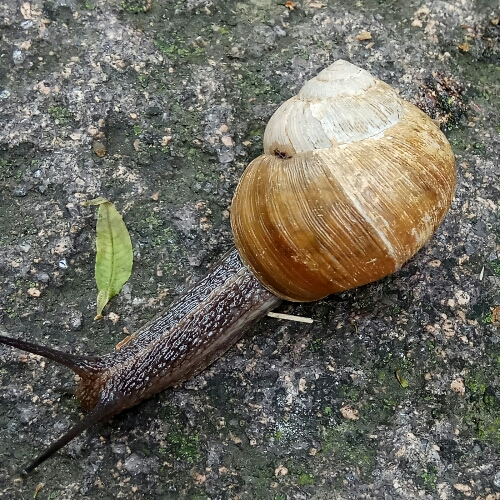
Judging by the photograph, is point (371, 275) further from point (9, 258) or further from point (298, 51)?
point (9, 258)

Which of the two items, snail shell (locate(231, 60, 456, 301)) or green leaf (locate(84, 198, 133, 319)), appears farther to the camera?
green leaf (locate(84, 198, 133, 319))

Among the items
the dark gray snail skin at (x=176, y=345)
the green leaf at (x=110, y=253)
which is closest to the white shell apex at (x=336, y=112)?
the dark gray snail skin at (x=176, y=345)

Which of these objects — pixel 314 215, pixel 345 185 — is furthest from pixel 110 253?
pixel 345 185

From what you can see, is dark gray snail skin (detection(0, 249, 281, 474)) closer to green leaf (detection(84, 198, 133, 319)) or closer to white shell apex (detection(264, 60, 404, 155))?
green leaf (detection(84, 198, 133, 319))

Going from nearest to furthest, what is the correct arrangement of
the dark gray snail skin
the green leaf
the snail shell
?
the snail shell < the dark gray snail skin < the green leaf

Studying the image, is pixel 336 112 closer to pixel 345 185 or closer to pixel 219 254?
pixel 345 185

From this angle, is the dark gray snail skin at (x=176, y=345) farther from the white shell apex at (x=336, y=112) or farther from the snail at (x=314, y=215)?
the white shell apex at (x=336, y=112)

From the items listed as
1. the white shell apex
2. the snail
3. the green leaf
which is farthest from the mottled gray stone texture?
the white shell apex
